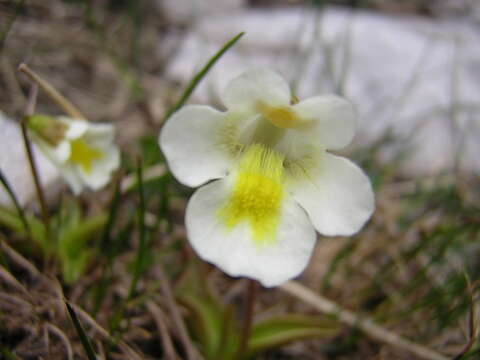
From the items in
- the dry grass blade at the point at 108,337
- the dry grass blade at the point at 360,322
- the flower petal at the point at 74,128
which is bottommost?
the dry grass blade at the point at 360,322

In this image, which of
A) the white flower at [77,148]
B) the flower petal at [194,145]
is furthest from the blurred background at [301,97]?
the flower petal at [194,145]

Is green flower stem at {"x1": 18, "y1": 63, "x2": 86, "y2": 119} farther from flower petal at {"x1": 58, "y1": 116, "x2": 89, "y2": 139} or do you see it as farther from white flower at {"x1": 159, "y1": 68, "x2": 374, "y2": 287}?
white flower at {"x1": 159, "y1": 68, "x2": 374, "y2": 287}

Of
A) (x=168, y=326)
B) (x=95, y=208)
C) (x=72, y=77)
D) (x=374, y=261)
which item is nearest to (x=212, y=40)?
(x=72, y=77)

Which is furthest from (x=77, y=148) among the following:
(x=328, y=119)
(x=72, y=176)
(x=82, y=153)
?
(x=328, y=119)

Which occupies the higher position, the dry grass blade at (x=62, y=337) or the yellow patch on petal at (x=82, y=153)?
the yellow patch on petal at (x=82, y=153)

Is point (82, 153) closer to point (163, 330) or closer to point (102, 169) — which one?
point (102, 169)

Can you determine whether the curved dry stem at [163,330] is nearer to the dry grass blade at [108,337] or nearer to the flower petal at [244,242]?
the dry grass blade at [108,337]

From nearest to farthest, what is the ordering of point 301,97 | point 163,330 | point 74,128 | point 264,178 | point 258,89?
point 258,89 → point 264,178 → point 163,330 → point 74,128 → point 301,97
